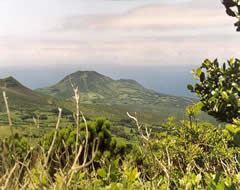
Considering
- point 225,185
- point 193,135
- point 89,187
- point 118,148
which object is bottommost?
point 118,148

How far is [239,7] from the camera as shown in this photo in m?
5.29

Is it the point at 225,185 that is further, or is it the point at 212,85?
the point at 212,85

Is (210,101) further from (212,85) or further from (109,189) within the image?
(109,189)

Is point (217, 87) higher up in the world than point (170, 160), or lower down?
higher up

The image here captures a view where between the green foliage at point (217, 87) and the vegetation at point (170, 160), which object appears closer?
the vegetation at point (170, 160)

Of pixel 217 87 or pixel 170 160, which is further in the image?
pixel 217 87

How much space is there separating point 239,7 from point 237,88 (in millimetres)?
1664

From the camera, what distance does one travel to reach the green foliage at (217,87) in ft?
21.1

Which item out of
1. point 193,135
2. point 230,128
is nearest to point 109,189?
point 230,128

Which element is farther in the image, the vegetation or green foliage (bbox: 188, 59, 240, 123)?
green foliage (bbox: 188, 59, 240, 123)

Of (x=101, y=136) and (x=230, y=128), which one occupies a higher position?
(x=230, y=128)

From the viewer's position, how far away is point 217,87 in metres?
7.27

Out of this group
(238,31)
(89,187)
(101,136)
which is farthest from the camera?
(101,136)

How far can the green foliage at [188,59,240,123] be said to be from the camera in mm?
6435
